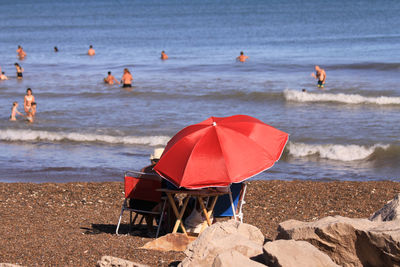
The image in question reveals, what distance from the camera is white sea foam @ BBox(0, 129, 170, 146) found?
51.4 ft

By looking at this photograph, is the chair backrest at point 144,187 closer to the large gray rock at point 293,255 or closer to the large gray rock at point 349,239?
the large gray rock at point 349,239

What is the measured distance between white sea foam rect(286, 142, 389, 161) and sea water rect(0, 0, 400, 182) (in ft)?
0.08

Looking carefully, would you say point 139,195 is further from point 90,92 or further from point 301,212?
point 90,92

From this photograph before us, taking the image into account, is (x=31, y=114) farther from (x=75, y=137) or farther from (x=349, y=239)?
(x=349, y=239)

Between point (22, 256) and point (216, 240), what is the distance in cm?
217

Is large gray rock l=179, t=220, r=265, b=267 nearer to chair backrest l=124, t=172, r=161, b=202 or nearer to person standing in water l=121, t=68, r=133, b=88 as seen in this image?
chair backrest l=124, t=172, r=161, b=202

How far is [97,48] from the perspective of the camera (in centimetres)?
4609

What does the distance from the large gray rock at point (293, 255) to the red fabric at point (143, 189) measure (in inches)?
107

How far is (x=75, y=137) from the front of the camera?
642 inches

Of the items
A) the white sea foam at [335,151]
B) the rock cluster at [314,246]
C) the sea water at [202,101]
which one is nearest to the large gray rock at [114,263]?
the rock cluster at [314,246]

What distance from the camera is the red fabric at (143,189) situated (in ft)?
22.8

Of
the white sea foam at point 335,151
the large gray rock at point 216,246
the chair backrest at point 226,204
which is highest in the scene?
the large gray rock at point 216,246

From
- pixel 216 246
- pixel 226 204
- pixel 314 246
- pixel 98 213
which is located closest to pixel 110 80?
pixel 98 213

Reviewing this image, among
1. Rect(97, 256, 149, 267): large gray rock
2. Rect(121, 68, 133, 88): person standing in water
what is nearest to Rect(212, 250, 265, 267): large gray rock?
Rect(97, 256, 149, 267): large gray rock
